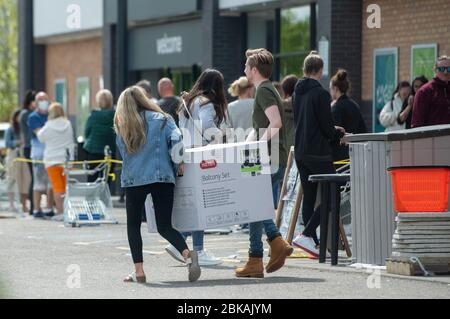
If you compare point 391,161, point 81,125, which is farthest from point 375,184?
point 81,125

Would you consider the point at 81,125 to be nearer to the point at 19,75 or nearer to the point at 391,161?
the point at 19,75

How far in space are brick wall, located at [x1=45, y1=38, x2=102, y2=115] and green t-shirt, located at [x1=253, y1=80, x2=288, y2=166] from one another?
20.1 m

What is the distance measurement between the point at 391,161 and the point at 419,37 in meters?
9.10

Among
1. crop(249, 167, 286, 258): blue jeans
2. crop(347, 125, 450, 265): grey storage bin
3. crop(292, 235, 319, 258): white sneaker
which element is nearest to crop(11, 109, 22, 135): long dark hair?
crop(292, 235, 319, 258): white sneaker

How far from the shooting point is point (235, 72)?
24.9m

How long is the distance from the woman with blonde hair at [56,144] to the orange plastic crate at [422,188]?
933 centimetres

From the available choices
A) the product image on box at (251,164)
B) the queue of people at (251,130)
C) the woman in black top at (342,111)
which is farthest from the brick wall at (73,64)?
the product image on box at (251,164)

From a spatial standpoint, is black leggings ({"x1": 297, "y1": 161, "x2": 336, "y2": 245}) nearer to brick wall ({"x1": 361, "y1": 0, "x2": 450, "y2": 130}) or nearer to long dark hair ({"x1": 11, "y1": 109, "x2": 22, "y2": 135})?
brick wall ({"x1": 361, "y1": 0, "x2": 450, "y2": 130})

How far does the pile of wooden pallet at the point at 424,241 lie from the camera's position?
33.9 feet

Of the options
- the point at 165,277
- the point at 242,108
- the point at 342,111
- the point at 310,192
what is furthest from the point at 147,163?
the point at 242,108

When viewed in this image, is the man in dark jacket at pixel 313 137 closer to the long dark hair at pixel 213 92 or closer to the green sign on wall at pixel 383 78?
the long dark hair at pixel 213 92

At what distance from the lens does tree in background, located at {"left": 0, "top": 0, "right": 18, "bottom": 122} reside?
167 feet

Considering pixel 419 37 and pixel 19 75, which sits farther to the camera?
pixel 19 75

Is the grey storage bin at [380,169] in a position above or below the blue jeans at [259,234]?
above
